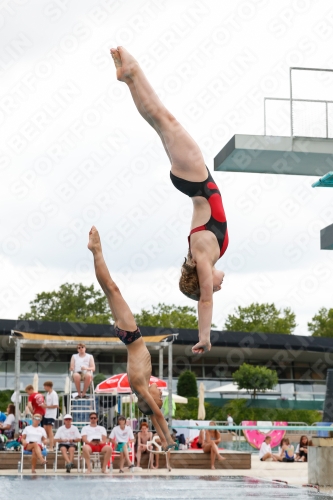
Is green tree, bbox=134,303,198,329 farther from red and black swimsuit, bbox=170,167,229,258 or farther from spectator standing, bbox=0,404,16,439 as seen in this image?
red and black swimsuit, bbox=170,167,229,258

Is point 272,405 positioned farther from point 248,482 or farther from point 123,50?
point 123,50

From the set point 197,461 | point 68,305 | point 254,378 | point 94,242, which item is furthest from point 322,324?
point 94,242

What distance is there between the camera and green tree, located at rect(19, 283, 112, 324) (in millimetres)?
67000

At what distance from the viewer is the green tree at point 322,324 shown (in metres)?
67.8

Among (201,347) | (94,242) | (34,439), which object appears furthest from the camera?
(34,439)

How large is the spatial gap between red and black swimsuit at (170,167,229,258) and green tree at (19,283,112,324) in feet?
194

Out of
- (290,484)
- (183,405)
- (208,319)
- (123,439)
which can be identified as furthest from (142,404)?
(183,405)

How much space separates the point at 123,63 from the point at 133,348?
96.4 inches

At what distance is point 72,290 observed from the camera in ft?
226

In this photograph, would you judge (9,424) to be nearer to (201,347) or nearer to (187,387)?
(201,347)

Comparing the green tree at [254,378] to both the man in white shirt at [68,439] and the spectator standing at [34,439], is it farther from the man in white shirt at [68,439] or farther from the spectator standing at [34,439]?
the spectator standing at [34,439]

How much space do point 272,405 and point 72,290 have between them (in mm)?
35182

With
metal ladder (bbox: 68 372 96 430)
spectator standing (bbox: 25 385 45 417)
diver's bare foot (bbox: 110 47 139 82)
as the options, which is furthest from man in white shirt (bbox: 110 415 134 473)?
diver's bare foot (bbox: 110 47 139 82)

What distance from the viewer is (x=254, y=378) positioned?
35.5 metres
